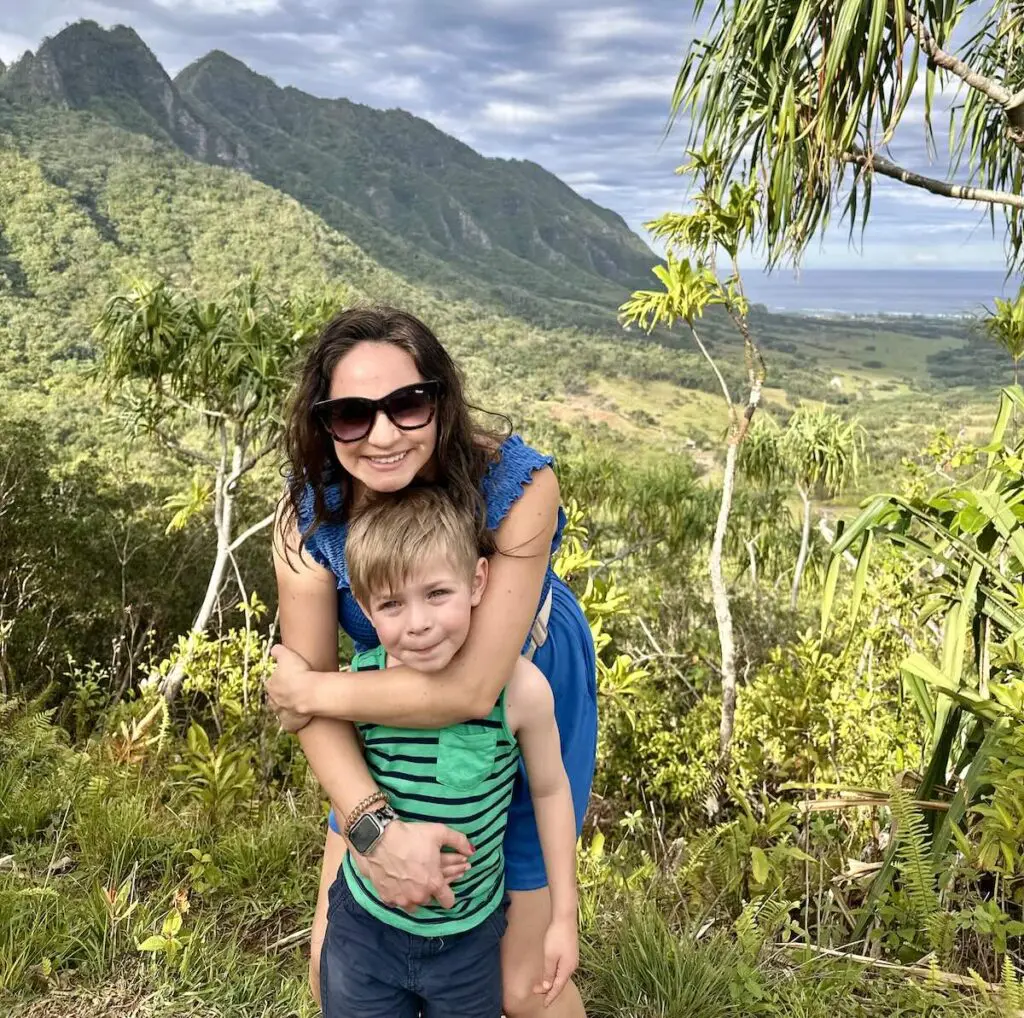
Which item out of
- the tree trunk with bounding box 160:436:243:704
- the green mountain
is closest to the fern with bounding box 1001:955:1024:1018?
the tree trunk with bounding box 160:436:243:704

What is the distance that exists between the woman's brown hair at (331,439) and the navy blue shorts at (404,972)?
51 centimetres

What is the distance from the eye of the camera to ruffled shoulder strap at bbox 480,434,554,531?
1010 millimetres

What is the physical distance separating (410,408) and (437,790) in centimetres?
47

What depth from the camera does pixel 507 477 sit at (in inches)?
40.9

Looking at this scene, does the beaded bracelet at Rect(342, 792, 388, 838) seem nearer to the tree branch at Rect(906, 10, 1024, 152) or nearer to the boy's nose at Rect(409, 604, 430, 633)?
the boy's nose at Rect(409, 604, 430, 633)

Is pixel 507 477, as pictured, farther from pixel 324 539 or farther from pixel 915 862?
pixel 915 862

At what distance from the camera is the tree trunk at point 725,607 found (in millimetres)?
3812

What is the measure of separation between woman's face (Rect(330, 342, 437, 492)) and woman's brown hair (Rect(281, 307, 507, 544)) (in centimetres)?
2

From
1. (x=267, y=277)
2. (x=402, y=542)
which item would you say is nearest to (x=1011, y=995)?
(x=402, y=542)

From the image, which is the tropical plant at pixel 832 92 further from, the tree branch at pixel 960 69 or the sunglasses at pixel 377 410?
the sunglasses at pixel 377 410

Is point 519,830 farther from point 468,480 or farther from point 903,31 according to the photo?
point 903,31

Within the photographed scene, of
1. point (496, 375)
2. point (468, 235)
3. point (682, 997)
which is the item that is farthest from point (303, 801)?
point (468, 235)

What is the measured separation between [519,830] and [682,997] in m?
0.57

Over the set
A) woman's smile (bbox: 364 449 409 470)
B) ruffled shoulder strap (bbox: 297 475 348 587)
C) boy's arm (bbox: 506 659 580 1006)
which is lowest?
boy's arm (bbox: 506 659 580 1006)
